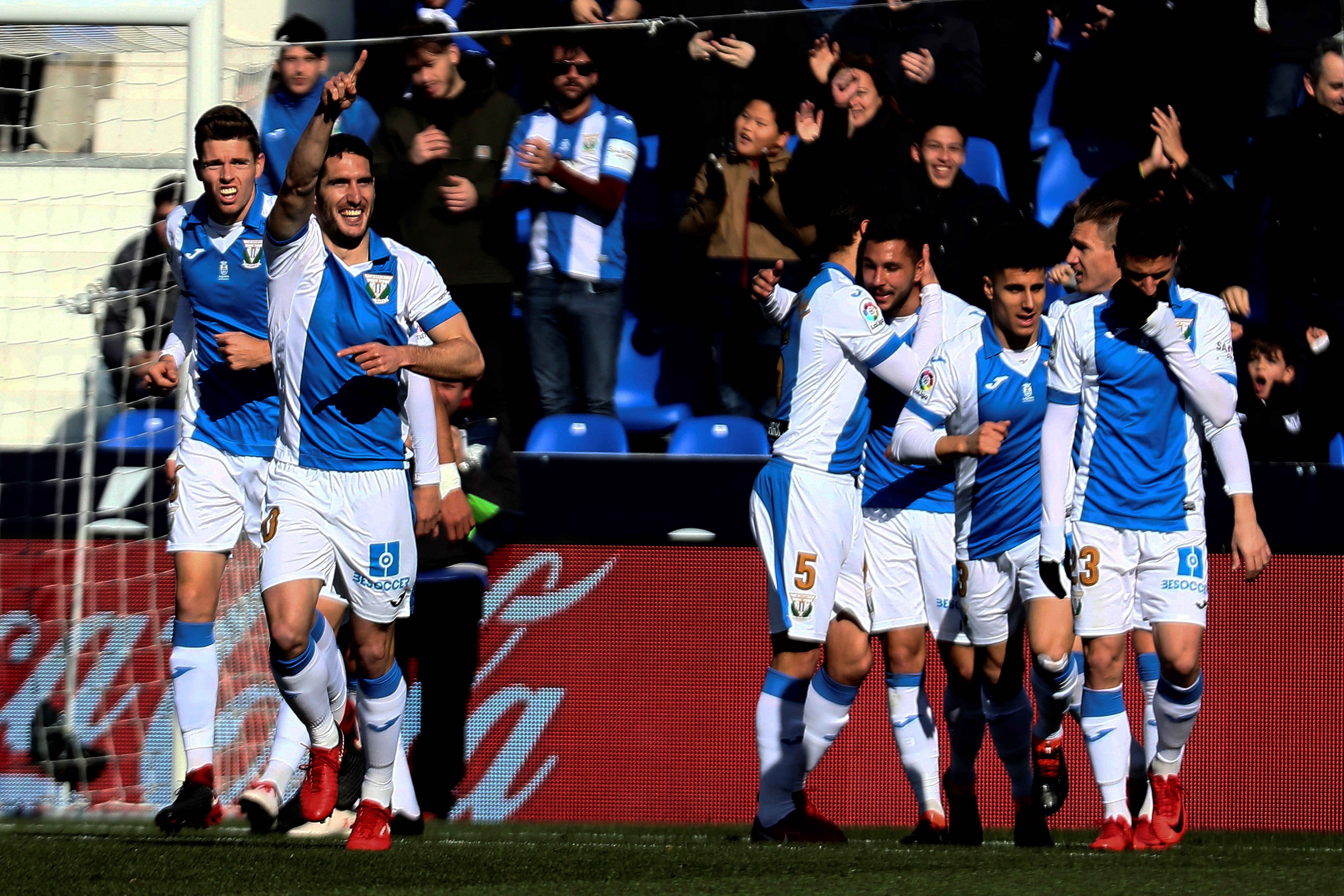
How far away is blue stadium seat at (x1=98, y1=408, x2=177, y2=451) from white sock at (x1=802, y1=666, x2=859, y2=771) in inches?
111

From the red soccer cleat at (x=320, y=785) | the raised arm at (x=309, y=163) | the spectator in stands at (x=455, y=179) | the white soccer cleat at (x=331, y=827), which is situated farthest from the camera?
the spectator in stands at (x=455, y=179)

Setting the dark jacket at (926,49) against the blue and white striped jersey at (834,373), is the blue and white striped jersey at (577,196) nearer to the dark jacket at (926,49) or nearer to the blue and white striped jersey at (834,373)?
the dark jacket at (926,49)

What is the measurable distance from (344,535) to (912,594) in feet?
6.92

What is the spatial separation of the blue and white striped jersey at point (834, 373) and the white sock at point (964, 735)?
98 cm

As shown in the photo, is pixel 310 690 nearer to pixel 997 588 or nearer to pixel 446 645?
pixel 446 645

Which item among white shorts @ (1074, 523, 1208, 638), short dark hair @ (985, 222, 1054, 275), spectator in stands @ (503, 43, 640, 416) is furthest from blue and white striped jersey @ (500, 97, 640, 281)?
white shorts @ (1074, 523, 1208, 638)

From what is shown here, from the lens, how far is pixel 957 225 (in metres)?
7.04

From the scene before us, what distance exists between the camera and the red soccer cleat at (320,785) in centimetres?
466

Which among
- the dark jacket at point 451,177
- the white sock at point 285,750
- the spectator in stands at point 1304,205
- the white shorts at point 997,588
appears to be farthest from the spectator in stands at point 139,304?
the spectator in stands at point 1304,205

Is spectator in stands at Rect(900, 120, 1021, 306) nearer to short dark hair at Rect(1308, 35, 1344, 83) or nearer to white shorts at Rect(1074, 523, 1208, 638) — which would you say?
short dark hair at Rect(1308, 35, 1344, 83)

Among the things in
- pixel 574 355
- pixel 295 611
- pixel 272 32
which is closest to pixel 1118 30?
pixel 574 355

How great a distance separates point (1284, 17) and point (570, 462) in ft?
13.5

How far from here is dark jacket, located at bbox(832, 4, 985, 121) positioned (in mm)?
7352

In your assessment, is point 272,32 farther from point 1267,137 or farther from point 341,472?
point 1267,137
